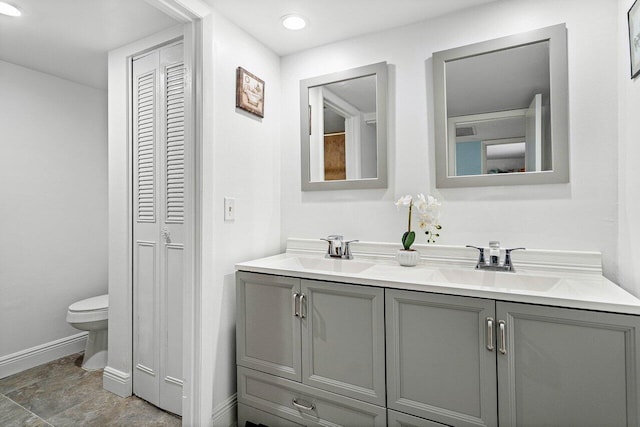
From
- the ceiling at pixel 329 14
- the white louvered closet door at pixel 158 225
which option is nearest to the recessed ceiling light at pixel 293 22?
the ceiling at pixel 329 14

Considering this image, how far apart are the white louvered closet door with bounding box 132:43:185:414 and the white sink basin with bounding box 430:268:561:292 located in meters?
1.45

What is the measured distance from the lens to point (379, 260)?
2.02 m

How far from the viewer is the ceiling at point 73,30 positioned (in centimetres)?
183

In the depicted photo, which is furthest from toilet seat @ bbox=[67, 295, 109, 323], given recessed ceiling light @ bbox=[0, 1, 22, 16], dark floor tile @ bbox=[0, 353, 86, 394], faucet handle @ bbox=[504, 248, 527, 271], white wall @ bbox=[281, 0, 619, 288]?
faucet handle @ bbox=[504, 248, 527, 271]

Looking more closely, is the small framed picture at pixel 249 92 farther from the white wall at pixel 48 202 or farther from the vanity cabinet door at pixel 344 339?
the white wall at pixel 48 202

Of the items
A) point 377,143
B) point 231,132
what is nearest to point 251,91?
point 231,132

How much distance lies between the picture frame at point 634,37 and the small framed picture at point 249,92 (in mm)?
1745

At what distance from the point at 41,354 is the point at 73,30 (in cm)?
235

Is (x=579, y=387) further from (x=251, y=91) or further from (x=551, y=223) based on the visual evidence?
(x=251, y=91)

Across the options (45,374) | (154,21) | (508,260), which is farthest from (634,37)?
(45,374)

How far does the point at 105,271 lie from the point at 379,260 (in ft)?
8.45

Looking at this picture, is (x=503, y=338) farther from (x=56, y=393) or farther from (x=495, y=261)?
(x=56, y=393)

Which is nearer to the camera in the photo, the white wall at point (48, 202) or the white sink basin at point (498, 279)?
the white sink basin at point (498, 279)

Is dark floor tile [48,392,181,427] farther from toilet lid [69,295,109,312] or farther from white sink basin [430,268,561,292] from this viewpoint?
white sink basin [430,268,561,292]
